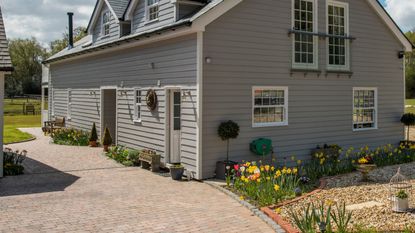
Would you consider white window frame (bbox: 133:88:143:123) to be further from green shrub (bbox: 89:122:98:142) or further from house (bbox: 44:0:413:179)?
green shrub (bbox: 89:122:98:142)

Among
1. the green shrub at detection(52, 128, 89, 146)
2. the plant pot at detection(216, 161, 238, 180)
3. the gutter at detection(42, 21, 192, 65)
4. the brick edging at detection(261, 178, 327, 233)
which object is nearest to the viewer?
the brick edging at detection(261, 178, 327, 233)

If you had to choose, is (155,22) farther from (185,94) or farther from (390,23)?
(390,23)

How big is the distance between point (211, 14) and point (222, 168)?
176 inches

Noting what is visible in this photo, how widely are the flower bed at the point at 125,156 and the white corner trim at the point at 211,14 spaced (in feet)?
17.3

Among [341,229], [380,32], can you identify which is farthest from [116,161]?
[380,32]

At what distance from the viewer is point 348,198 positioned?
9.52 m

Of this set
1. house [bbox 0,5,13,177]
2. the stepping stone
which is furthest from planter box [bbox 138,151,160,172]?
the stepping stone

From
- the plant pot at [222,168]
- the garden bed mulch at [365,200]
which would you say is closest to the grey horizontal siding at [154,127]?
the plant pot at [222,168]

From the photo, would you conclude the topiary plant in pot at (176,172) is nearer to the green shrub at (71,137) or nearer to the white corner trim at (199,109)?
the white corner trim at (199,109)

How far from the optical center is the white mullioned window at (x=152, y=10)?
14.9 m

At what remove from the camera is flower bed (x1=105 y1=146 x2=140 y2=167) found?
46.9ft

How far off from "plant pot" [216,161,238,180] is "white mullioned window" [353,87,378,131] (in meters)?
6.87

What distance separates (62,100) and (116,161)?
35.4 feet

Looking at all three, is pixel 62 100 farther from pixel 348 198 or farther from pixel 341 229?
pixel 341 229
